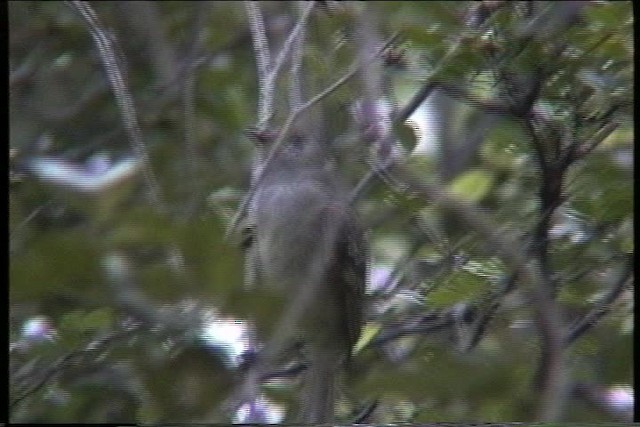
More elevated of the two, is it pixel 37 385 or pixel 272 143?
pixel 272 143

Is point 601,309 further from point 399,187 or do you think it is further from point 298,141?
point 298,141

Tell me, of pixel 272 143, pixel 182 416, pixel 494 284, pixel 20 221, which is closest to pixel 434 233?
pixel 494 284

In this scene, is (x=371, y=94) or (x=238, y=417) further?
(x=371, y=94)

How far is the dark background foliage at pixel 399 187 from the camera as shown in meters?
0.81

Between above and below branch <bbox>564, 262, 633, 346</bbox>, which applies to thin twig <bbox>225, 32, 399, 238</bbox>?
above

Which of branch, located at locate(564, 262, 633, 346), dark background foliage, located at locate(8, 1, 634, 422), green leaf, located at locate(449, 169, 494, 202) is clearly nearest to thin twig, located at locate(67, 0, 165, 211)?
dark background foliage, located at locate(8, 1, 634, 422)

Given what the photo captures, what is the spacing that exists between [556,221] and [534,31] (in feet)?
0.77

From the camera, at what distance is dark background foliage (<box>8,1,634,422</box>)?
2.66 ft

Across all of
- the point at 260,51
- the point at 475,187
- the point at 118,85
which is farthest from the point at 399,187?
the point at 118,85

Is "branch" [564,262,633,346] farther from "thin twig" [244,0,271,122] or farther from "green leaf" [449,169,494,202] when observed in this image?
"thin twig" [244,0,271,122]

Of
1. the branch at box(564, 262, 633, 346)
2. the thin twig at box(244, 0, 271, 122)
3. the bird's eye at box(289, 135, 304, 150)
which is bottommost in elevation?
the branch at box(564, 262, 633, 346)
